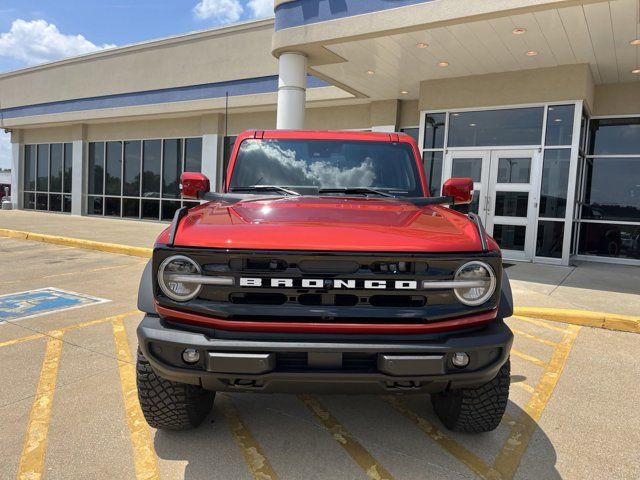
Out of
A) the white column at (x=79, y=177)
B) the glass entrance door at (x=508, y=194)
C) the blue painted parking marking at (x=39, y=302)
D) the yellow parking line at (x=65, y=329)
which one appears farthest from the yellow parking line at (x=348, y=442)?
the white column at (x=79, y=177)

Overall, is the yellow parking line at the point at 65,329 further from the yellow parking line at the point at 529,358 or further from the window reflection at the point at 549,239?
the window reflection at the point at 549,239

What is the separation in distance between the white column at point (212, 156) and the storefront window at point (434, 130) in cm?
787

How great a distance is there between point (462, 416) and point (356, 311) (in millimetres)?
1125

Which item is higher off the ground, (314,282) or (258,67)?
(258,67)

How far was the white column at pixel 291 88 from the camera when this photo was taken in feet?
31.0

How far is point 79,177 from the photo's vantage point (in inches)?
824

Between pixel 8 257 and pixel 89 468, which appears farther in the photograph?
pixel 8 257

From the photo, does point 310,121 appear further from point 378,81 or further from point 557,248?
point 557,248

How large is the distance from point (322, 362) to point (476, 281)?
2.79ft

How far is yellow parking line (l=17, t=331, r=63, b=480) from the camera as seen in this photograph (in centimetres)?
249

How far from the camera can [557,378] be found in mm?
3988

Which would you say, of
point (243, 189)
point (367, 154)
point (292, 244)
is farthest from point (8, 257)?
point (292, 244)

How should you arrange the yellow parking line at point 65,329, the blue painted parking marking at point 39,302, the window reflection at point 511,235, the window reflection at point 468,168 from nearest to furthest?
the yellow parking line at point 65,329 < the blue painted parking marking at point 39,302 < the window reflection at point 511,235 < the window reflection at point 468,168

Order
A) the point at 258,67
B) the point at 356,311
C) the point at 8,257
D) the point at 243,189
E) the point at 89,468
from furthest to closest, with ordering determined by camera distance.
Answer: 1. the point at 258,67
2. the point at 8,257
3. the point at 243,189
4. the point at 89,468
5. the point at 356,311
